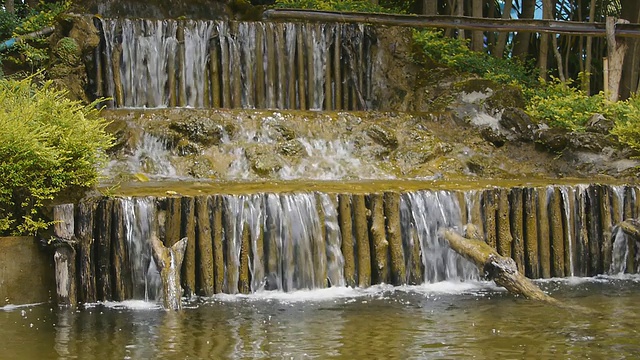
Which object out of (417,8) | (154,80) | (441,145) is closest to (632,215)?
(441,145)

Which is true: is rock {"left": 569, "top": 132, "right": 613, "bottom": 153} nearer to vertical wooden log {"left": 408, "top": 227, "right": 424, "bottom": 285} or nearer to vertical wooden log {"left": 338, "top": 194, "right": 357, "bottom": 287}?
vertical wooden log {"left": 408, "top": 227, "right": 424, "bottom": 285}

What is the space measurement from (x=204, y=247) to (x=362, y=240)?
207 centimetres

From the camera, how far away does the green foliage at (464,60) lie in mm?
18922

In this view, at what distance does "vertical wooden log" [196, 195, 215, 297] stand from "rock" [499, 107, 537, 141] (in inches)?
286

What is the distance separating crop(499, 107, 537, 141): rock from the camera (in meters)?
15.9

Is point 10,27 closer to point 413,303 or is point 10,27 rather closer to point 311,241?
point 311,241

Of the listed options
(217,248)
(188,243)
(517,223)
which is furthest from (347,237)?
(517,223)

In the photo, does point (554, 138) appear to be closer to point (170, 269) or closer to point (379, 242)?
point (379, 242)

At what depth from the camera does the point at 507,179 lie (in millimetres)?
14500

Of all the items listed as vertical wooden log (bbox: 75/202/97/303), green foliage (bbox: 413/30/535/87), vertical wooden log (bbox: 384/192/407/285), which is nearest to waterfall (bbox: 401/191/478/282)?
vertical wooden log (bbox: 384/192/407/285)

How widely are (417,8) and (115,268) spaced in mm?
17331

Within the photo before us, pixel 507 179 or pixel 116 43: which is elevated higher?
pixel 116 43

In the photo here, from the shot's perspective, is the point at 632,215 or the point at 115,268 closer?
the point at 115,268

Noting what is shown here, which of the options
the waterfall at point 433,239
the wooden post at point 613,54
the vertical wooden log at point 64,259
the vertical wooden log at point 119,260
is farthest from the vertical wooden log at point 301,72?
the vertical wooden log at point 64,259
